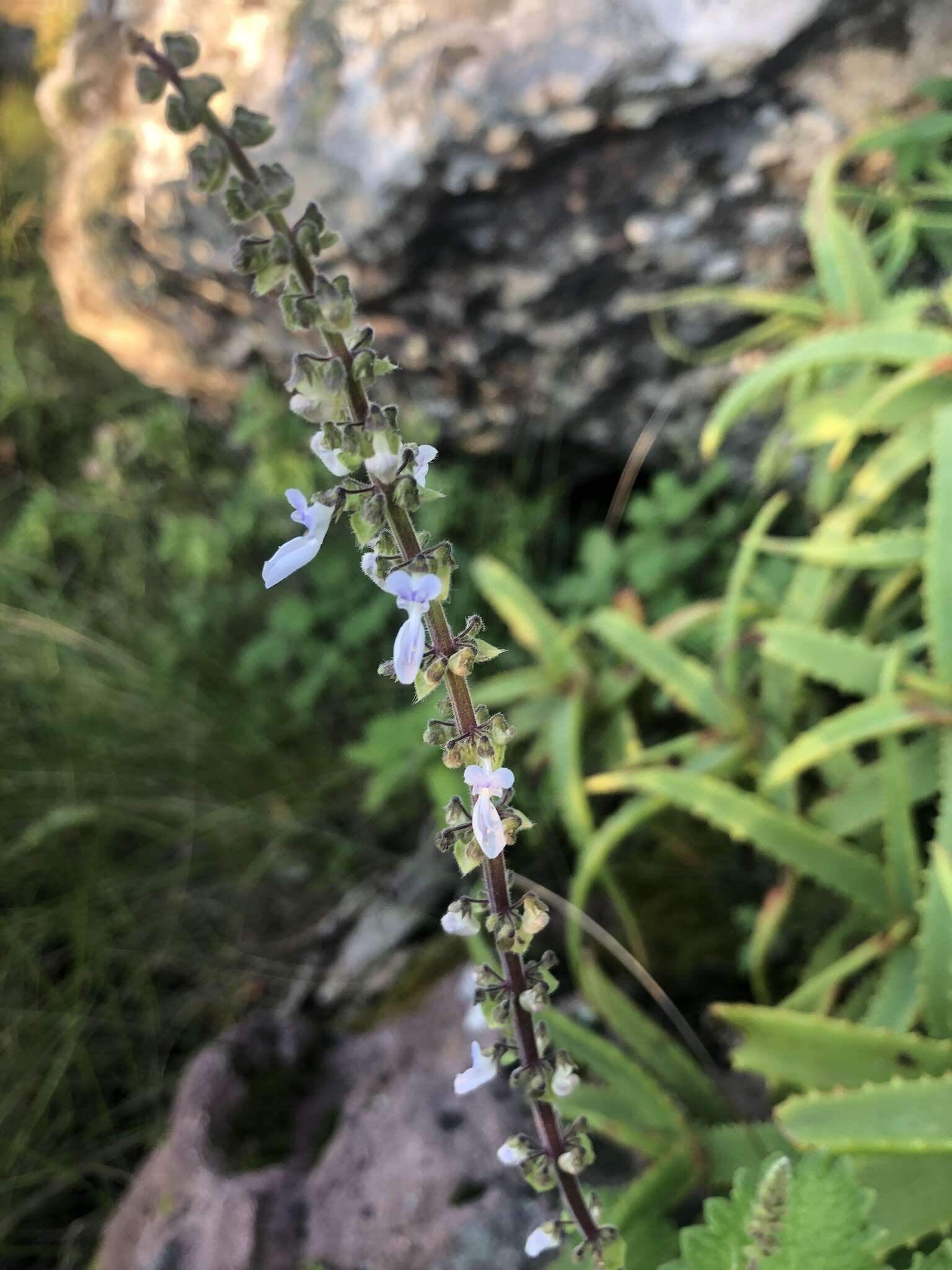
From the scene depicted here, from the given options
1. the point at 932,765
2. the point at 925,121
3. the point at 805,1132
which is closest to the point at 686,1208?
the point at 805,1132

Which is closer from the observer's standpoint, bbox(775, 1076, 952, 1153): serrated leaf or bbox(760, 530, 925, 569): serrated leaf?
→ bbox(775, 1076, 952, 1153): serrated leaf

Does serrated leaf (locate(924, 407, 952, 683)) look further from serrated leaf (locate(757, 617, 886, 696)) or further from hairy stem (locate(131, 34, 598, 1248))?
hairy stem (locate(131, 34, 598, 1248))

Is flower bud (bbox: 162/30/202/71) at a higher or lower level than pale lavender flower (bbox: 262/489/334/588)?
higher

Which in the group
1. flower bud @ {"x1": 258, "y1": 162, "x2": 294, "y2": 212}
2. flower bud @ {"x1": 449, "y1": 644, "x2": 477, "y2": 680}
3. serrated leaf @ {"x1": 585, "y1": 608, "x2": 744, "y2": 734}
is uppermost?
serrated leaf @ {"x1": 585, "y1": 608, "x2": 744, "y2": 734}

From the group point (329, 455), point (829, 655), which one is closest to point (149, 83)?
point (329, 455)

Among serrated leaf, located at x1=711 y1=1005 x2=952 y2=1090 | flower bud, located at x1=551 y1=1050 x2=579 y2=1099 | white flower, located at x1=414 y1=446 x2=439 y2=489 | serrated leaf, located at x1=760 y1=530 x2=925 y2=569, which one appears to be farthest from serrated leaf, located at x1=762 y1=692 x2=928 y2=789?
white flower, located at x1=414 y1=446 x2=439 y2=489

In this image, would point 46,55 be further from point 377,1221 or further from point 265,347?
point 377,1221
